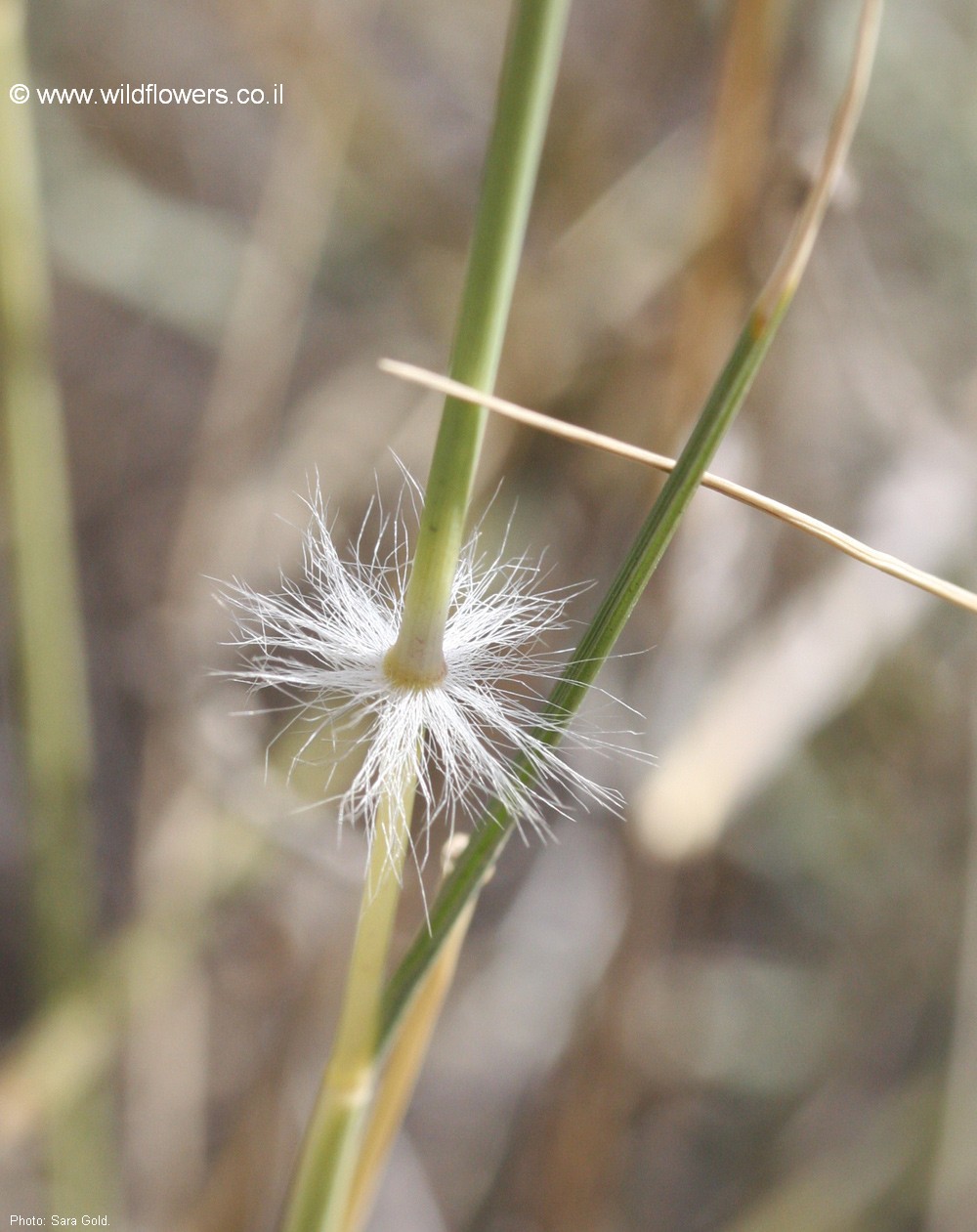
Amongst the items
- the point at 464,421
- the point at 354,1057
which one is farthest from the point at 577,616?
the point at 464,421

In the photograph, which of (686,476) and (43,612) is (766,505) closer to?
(686,476)

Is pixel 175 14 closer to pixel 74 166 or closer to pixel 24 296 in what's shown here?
pixel 74 166

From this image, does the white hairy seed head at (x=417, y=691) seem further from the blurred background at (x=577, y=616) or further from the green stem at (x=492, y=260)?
the blurred background at (x=577, y=616)

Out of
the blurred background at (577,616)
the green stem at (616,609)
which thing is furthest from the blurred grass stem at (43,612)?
the green stem at (616,609)

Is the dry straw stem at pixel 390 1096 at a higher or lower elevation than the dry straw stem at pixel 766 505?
lower

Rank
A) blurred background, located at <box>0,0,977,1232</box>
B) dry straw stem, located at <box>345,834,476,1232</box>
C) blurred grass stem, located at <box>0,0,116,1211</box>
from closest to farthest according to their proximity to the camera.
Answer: dry straw stem, located at <box>345,834,476,1232</box> → blurred grass stem, located at <box>0,0,116,1211</box> → blurred background, located at <box>0,0,977,1232</box>

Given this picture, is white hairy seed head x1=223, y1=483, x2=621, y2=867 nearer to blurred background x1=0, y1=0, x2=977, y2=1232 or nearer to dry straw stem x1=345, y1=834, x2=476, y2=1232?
dry straw stem x1=345, y1=834, x2=476, y2=1232

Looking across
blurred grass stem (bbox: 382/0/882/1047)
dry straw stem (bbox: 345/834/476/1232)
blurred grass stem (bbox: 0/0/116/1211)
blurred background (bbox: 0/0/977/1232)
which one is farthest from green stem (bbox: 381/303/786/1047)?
blurred grass stem (bbox: 0/0/116/1211)
